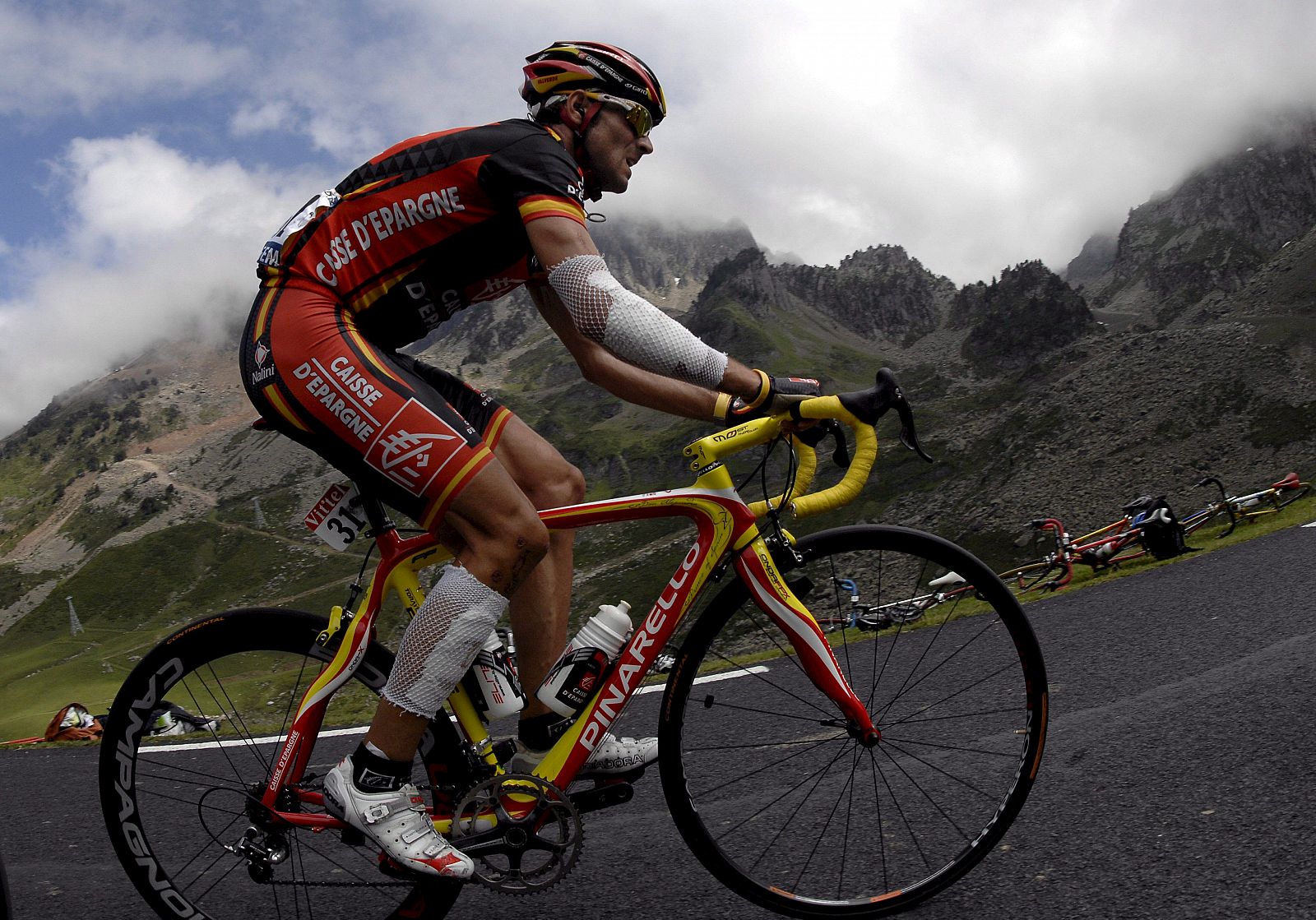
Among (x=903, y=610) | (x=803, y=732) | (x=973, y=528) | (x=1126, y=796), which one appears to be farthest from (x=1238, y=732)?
(x=973, y=528)

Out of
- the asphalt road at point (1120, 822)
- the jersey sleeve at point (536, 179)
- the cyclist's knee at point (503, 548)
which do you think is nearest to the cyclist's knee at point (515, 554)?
the cyclist's knee at point (503, 548)

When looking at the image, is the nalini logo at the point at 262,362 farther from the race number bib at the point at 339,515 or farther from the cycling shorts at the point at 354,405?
the race number bib at the point at 339,515

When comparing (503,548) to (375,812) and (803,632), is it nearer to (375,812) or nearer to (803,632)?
(375,812)

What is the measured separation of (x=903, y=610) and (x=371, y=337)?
15.8ft

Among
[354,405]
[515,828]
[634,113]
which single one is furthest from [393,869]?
[634,113]

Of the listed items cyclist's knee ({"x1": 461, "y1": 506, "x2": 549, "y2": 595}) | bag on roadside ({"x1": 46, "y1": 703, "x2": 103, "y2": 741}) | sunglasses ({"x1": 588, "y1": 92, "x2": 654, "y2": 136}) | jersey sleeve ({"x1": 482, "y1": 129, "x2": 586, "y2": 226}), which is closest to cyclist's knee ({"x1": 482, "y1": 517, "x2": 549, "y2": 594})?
cyclist's knee ({"x1": 461, "y1": 506, "x2": 549, "y2": 595})

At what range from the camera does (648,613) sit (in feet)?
11.0

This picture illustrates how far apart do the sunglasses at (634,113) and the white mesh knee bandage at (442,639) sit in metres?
1.77

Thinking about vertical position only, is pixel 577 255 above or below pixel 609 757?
above

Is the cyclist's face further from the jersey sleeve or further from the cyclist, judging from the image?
the jersey sleeve

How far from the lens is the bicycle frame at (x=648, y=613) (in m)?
3.27

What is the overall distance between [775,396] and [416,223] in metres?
1.37

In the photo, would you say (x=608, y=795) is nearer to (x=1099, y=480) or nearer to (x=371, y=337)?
(x=371, y=337)

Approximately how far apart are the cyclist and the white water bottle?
106mm
